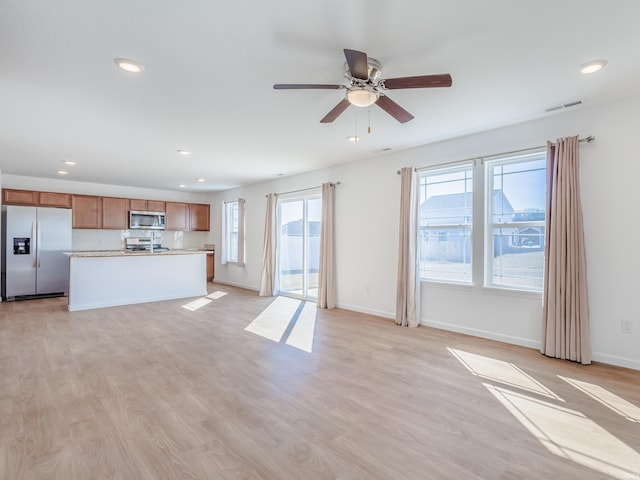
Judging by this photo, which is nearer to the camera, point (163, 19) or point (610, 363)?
point (163, 19)

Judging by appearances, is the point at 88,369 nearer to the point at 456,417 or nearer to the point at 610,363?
the point at 456,417

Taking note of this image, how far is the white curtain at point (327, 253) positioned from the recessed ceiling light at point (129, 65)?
153 inches

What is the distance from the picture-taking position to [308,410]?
8.11ft

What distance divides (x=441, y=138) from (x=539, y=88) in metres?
1.55

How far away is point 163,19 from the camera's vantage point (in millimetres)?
2051

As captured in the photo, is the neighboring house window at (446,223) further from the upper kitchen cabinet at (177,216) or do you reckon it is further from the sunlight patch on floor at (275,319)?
the upper kitchen cabinet at (177,216)

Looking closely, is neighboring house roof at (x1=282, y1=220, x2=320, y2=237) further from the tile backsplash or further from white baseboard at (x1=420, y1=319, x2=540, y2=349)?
the tile backsplash

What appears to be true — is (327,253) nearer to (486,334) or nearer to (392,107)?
(486,334)

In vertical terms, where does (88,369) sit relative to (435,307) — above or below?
below

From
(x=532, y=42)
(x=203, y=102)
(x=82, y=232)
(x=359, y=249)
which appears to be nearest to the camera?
(x=532, y=42)

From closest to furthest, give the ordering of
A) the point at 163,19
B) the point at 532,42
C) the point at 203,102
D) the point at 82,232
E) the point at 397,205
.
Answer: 1. the point at 163,19
2. the point at 532,42
3. the point at 203,102
4. the point at 397,205
5. the point at 82,232

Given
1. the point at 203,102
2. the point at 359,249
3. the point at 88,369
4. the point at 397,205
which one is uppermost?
the point at 203,102

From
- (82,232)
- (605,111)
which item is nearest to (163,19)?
(605,111)

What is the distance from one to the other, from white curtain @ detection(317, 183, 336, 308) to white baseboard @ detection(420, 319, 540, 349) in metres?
1.83
